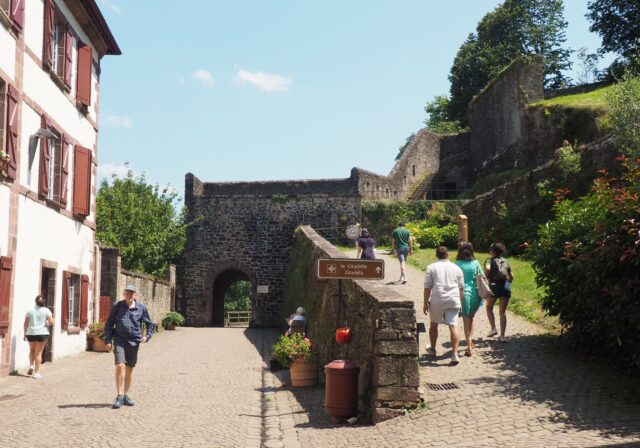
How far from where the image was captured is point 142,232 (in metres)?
32.2

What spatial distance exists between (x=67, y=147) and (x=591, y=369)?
11.5 metres

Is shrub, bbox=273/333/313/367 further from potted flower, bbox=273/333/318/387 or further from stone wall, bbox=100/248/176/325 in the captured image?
stone wall, bbox=100/248/176/325

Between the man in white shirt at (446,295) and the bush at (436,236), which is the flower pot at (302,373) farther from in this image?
the bush at (436,236)

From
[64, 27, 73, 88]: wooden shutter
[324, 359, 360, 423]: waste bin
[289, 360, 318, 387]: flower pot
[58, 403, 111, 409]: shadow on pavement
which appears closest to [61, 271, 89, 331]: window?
[64, 27, 73, 88]: wooden shutter

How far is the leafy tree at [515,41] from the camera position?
4991 centimetres

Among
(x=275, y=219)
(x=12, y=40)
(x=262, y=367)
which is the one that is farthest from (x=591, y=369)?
(x=275, y=219)

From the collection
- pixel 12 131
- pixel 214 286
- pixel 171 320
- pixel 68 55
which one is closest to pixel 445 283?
pixel 12 131

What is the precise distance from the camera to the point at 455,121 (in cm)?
5359

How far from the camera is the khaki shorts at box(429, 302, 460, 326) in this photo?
9758mm

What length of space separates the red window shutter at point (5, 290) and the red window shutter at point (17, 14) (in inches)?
154

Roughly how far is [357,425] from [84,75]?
472 inches

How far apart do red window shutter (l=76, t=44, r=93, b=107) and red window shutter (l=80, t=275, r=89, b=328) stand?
403 centimetres

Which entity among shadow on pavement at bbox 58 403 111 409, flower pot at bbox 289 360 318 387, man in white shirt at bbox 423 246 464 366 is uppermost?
man in white shirt at bbox 423 246 464 366

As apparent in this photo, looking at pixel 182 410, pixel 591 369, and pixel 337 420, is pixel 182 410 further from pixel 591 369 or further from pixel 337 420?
pixel 591 369
